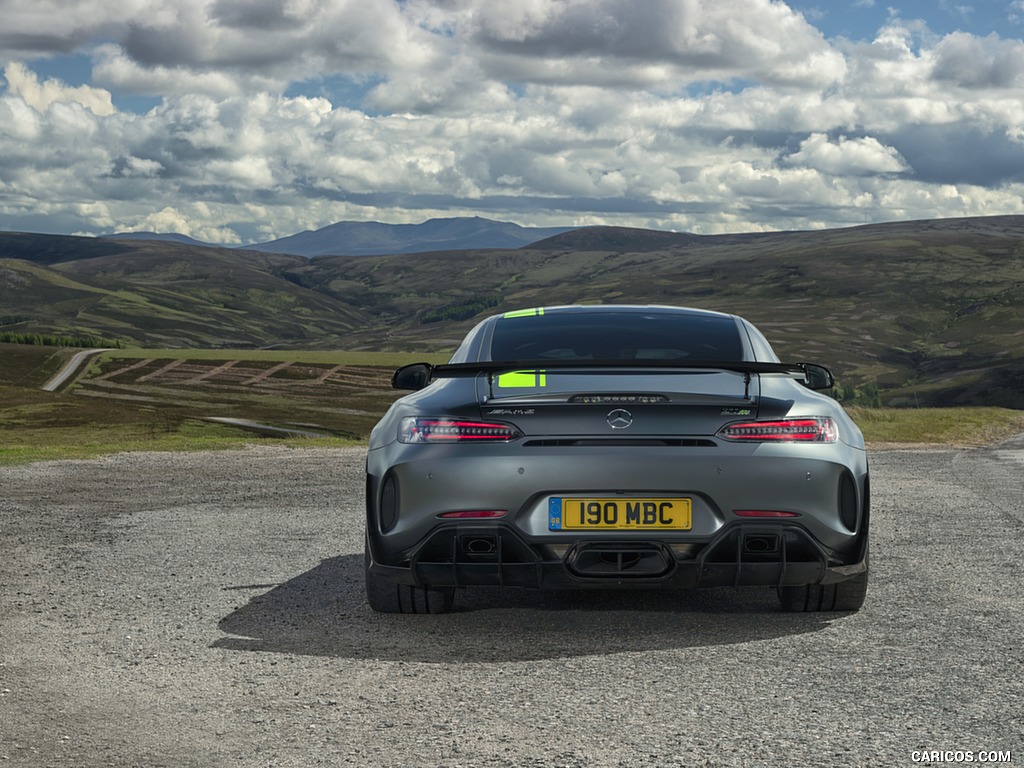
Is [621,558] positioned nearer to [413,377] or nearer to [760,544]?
[760,544]

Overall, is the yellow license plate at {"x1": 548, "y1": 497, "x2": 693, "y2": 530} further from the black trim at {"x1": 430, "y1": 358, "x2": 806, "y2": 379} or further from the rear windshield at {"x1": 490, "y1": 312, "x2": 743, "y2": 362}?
the rear windshield at {"x1": 490, "y1": 312, "x2": 743, "y2": 362}

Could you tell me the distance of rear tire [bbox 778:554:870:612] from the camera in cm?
664

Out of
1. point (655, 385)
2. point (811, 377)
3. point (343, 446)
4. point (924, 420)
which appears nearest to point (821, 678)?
point (655, 385)

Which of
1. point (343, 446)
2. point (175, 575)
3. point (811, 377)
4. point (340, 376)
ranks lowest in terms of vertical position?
point (340, 376)

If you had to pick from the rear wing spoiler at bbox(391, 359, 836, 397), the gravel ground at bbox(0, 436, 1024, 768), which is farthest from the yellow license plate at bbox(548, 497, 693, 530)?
the rear wing spoiler at bbox(391, 359, 836, 397)

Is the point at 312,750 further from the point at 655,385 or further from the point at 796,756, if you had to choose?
the point at 655,385

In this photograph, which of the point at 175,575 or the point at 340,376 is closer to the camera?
the point at 175,575

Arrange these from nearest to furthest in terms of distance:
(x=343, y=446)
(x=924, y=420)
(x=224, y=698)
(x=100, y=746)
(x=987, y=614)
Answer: (x=100, y=746)
(x=224, y=698)
(x=987, y=614)
(x=343, y=446)
(x=924, y=420)

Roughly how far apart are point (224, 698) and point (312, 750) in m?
0.95

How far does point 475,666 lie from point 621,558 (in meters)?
0.95

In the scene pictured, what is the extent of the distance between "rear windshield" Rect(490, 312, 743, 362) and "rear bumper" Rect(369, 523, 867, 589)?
1.45m

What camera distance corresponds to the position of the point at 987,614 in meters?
6.86

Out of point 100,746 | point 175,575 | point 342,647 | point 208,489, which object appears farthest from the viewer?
point 208,489

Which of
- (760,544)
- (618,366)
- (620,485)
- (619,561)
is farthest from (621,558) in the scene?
(618,366)
